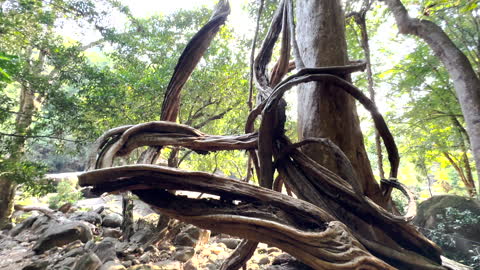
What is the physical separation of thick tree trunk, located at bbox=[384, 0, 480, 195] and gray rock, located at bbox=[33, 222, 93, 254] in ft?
13.0

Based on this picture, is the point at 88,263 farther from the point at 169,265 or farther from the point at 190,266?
the point at 190,266

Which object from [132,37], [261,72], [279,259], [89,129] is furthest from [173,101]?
[132,37]

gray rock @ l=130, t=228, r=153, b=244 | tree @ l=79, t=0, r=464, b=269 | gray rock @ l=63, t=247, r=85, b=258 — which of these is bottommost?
gray rock @ l=63, t=247, r=85, b=258

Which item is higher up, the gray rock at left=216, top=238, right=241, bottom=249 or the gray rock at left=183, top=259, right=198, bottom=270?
the gray rock at left=216, top=238, right=241, bottom=249

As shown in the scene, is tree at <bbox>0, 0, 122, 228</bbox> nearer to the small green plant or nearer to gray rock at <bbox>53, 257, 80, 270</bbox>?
gray rock at <bbox>53, 257, 80, 270</bbox>

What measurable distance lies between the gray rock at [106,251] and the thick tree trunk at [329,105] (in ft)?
6.26

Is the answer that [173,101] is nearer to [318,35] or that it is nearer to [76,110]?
[318,35]

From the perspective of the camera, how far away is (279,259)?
3.15 ft

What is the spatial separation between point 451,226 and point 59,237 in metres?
4.48

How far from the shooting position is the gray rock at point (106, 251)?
6.58 ft

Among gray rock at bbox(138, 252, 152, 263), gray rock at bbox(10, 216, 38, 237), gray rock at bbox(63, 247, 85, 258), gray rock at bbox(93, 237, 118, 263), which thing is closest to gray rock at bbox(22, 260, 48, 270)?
gray rock at bbox(63, 247, 85, 258)

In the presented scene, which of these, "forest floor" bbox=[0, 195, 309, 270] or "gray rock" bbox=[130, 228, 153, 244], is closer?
"forest floor" bbox=[0, 195, 309, 270]

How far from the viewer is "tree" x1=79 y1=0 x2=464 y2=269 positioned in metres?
0.61

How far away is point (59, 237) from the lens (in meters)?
2.79
